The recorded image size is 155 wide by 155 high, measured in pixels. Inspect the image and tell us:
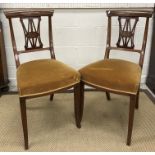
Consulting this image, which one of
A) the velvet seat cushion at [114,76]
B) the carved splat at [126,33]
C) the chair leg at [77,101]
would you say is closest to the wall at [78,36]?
the carved splat at [126,33]

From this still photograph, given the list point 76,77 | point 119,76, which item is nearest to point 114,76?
point 119,76

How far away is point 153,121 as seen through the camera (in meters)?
1.91

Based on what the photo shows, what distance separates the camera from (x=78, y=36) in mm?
2350

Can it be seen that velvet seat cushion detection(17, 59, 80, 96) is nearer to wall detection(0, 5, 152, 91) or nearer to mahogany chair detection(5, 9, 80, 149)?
mahogany chair detection(5, 9, 80, 149)


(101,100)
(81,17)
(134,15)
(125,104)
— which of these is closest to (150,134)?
(125,104)

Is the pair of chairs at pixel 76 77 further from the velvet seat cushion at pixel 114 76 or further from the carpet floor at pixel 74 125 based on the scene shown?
the carpet floor at pixel 74 125

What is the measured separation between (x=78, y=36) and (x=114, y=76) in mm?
888

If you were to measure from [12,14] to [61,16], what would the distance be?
57cm

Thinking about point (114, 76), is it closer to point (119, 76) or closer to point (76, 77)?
point (119, 76)

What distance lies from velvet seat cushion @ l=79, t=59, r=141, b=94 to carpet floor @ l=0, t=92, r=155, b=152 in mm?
391

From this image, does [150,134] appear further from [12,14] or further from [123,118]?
[12,14]

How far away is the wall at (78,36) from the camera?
7.43ft

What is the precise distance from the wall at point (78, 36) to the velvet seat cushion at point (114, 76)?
597 mm

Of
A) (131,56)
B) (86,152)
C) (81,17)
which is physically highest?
(81,17)
